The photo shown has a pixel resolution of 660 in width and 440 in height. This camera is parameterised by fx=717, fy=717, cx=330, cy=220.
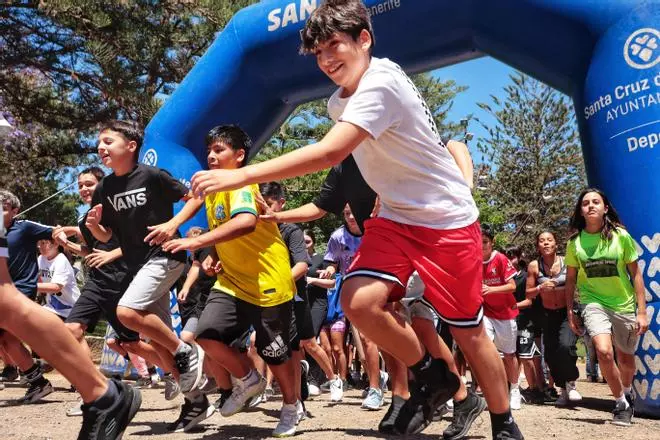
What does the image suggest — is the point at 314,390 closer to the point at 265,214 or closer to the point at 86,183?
the point at 86,183

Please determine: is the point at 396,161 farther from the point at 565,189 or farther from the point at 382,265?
the point at 565,189

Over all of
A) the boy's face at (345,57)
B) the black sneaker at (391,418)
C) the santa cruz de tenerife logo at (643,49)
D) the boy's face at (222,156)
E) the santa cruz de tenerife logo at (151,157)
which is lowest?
the black sneaker at (391,418)

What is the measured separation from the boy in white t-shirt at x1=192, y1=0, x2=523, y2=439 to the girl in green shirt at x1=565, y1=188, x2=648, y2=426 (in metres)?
2.20

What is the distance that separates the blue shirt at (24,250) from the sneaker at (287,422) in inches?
129

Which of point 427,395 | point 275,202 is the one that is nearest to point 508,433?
point 427,395

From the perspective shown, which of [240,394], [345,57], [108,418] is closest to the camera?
[108,418]

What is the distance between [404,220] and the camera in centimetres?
286

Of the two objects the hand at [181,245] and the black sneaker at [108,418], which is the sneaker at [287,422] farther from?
the black sneaker at [108,418]

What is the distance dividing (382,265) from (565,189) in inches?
912

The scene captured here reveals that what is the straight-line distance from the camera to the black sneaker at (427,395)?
305 centimetres

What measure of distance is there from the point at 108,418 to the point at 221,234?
1.14 meters

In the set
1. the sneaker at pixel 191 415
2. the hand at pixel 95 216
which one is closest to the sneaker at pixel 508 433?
the sneaker at pixel 191 415

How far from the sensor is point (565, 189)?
2456 centimetres

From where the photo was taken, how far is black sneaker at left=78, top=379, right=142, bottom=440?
2.54 m
